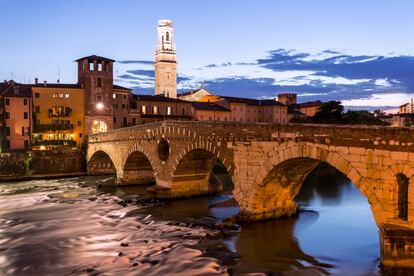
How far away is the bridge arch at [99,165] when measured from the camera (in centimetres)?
5353

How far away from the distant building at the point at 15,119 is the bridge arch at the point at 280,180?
140 ft

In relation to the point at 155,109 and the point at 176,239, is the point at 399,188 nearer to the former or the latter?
the point at 176,239

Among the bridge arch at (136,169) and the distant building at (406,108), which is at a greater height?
the distant building at (406,108)

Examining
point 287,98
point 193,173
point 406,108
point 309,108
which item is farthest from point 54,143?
point 287,98

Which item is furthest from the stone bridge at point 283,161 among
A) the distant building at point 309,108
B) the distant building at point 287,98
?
the distant building at point 287,98

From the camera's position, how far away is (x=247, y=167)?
22.5 m

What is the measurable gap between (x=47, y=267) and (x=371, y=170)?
13799 millimetres

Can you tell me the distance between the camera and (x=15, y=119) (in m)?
56.2

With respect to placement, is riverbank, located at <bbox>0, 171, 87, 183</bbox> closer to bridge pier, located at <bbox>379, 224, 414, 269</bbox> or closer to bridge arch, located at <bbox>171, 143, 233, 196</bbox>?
bridge arch, located at <bbox>171, 143, 233, 196</bbox>

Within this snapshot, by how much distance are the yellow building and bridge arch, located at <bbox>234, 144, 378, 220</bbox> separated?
1690 inches

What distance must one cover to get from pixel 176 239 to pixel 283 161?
6670mm

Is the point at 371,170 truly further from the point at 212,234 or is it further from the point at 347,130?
the point at 212,234

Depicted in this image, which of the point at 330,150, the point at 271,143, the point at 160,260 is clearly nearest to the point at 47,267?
the point at 160,260

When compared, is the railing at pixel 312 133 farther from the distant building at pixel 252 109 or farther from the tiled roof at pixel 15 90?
the distant building at pixel 252 109
